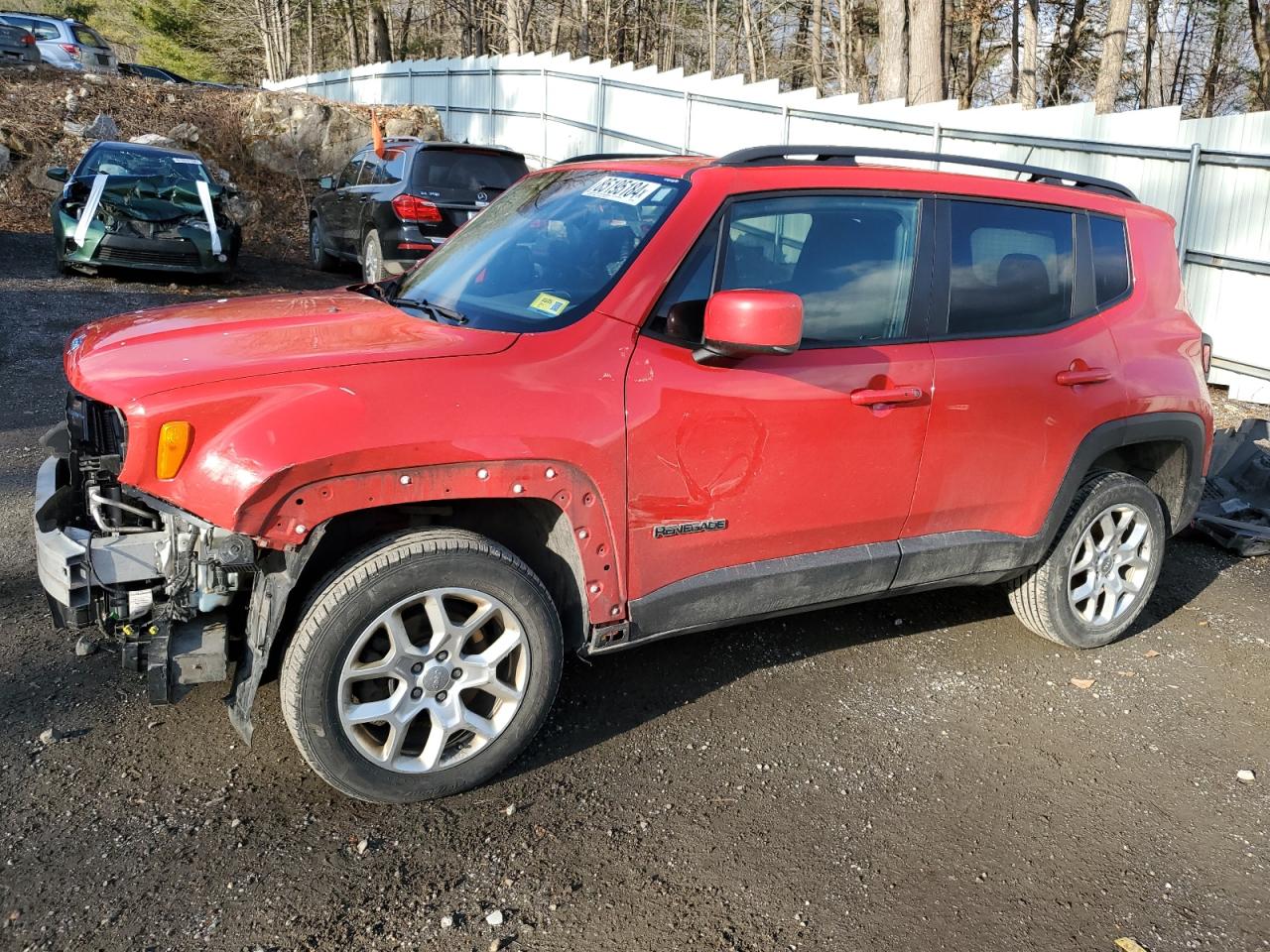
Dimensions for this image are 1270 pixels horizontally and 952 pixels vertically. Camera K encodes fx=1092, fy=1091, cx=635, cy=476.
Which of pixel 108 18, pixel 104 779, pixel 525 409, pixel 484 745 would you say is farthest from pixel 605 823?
pixel 108 18

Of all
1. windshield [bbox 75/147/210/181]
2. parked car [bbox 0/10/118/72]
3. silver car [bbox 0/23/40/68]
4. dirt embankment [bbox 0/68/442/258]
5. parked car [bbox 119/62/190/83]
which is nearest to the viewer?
windshield [bbox 75/147/210/181]

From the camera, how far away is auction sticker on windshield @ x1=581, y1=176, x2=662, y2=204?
12.4 ft

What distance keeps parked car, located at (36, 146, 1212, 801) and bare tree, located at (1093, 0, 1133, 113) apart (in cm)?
1751

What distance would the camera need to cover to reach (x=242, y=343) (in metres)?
3.31

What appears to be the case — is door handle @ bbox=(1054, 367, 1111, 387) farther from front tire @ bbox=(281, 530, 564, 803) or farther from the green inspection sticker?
front tire @ bbox=(281, 530, 564, 803)

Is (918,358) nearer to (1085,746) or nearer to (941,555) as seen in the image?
(941,555)

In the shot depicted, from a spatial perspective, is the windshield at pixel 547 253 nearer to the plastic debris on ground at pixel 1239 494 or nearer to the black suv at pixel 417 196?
the plastic debris on ground at pixel 1239 494

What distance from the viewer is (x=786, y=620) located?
4.82 metres

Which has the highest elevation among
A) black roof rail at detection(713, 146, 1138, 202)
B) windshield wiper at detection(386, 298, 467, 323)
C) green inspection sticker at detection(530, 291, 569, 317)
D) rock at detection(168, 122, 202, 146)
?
rock at detection(168, 122, 202, 146)

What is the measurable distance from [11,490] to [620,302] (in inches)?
158

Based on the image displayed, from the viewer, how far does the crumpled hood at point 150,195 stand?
1193 centimetres

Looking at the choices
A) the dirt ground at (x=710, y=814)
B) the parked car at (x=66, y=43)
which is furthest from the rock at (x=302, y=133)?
the dirt ground at (x=710, y=814)

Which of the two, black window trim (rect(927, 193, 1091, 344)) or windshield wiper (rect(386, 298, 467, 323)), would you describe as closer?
windshield wiper (rect(386, 298, 467, 323))

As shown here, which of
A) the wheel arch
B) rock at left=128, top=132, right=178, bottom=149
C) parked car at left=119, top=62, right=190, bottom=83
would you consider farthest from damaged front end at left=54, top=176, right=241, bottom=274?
parked car at left=119, top=62, right=190, bottom=83
